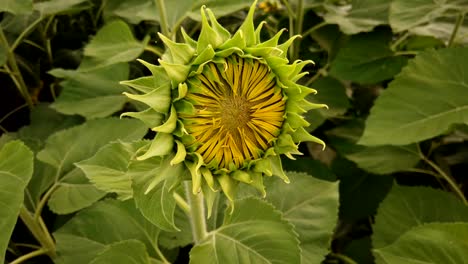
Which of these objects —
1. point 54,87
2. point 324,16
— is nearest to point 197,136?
point 324,16

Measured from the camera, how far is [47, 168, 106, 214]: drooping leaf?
0.87 meters

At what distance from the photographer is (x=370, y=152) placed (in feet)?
3.66

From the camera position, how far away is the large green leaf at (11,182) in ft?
2.25

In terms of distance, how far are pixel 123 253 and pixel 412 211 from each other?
0.54m

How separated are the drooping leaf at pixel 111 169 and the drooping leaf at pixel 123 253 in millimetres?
68

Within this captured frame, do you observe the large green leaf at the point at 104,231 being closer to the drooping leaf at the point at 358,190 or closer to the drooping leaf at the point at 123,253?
the drooping leaf at the point at 123,253

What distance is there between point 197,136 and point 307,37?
80cm

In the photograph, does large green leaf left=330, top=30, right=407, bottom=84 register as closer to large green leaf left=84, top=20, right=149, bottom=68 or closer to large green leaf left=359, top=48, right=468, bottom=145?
large green leaf left=359, top=48, right=468, bottom=145

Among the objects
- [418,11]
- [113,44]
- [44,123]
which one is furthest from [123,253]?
[418,11]

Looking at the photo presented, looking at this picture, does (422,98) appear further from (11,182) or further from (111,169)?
(11,182)

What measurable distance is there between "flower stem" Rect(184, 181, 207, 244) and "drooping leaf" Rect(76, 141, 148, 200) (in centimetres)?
9

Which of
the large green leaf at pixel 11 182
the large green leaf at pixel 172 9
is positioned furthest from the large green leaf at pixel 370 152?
the large green leaf at pixel 11 182

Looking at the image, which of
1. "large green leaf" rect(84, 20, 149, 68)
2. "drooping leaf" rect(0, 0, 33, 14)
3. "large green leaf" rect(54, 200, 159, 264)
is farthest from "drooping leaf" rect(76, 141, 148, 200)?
"drooping leaf" rect(0, 0, 33, 14)

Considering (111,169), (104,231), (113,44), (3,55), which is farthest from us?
(3,55)
